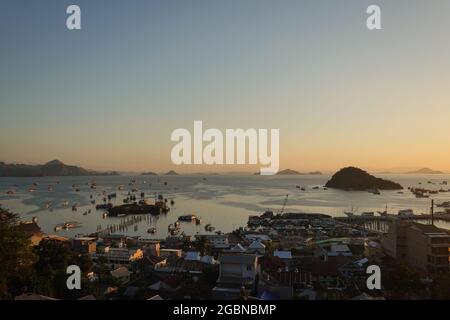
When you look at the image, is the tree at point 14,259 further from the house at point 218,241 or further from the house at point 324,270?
the house at point 218,241

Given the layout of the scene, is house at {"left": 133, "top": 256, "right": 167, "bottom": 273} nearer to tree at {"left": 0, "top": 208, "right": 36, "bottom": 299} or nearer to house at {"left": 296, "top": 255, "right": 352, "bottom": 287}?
house at {"left": 296, "top": 255, "right": 352, "bottom": 287}

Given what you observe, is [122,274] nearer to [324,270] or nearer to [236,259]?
[236,259]

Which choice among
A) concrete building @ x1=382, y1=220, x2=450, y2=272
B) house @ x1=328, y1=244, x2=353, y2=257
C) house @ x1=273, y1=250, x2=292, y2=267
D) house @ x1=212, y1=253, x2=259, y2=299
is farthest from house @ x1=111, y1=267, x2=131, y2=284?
concrete building @ x1=382, y1=220, x2=450, y2=272

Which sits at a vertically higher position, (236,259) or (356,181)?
(236,259)

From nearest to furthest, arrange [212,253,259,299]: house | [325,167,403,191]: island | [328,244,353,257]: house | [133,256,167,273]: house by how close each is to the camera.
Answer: [212,253,259,299]: house → [133,256,167,273]: house → [328,244,353,257]: house → [325,167,403,191]: island

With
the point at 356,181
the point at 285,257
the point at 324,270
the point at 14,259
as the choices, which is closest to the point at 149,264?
the point at 285,257
